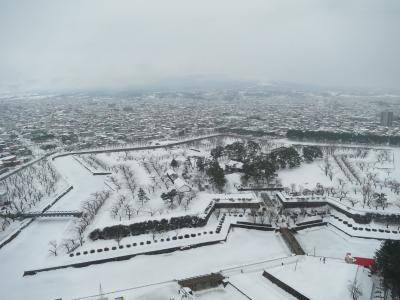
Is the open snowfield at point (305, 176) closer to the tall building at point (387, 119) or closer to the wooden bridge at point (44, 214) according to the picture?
the wooden bridge at point (44, 214)

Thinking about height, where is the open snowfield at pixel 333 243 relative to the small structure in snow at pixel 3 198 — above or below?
below

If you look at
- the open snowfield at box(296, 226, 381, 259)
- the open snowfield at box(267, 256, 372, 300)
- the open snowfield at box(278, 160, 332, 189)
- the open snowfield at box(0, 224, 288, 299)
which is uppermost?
the open snowfield at box(278, 160, 332, 189)

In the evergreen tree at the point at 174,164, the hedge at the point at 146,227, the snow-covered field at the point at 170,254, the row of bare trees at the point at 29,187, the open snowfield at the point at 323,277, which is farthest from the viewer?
the evergreen tree at the point at 174,164

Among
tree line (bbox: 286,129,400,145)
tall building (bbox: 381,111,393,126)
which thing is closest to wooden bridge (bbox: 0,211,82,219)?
tree line (bbox: 286,129,400,145)

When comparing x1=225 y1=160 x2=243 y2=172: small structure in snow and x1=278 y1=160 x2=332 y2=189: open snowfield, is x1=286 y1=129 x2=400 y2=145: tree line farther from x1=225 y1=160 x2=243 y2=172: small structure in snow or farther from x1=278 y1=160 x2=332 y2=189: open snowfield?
x1=225 y1=160 x2=243 y2=172: small structure in snow

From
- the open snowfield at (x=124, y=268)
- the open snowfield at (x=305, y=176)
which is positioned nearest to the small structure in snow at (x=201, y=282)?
the open snowfield at (x=124, y=268)

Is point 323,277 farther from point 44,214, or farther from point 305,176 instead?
point 44,214

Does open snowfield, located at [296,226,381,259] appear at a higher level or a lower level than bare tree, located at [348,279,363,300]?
lower

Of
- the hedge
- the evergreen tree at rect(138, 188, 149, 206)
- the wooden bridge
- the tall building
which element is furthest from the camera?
the tall building

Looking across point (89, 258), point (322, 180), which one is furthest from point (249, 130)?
point (89, 258)

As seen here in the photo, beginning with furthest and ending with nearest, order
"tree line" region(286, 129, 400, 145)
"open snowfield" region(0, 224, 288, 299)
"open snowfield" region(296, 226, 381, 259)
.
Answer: "tree line" region(286, 129, 400, 145) → "open snowfield" region(296, 226, 381, 259) → "open snowfield" region(0, 224, 288, 299)

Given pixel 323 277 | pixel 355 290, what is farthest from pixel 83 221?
pixel 355 290

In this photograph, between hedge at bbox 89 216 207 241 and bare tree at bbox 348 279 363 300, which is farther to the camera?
hedge at bbox 89 216 207 241
